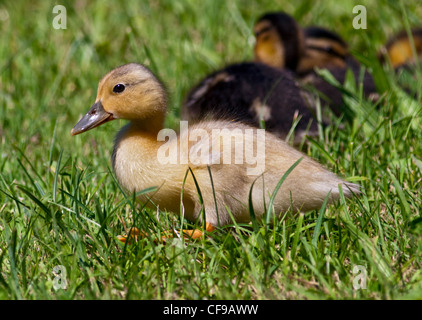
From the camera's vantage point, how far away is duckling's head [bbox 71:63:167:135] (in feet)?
8.37

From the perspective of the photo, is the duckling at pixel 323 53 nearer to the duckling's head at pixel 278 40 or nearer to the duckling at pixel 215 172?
the duckling's head at pixel 278 40

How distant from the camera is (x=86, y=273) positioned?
2057mm

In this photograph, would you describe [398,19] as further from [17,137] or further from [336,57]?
[17,137]

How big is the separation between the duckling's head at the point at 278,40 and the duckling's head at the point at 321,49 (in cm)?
11

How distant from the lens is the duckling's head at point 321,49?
14.5ft

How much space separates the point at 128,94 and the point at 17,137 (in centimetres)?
119

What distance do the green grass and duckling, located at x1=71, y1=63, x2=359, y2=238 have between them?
0.27 ft

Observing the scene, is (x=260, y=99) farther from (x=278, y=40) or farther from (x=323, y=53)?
(x=323, y=53)

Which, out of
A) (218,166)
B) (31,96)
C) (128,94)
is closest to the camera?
(218,166)

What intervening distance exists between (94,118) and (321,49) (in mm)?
2300

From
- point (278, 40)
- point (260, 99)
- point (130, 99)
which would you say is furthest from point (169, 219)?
point (278, 40)

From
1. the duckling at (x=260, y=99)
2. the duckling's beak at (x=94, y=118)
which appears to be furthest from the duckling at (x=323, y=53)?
the duckling's beak at (x=94, y=118)
